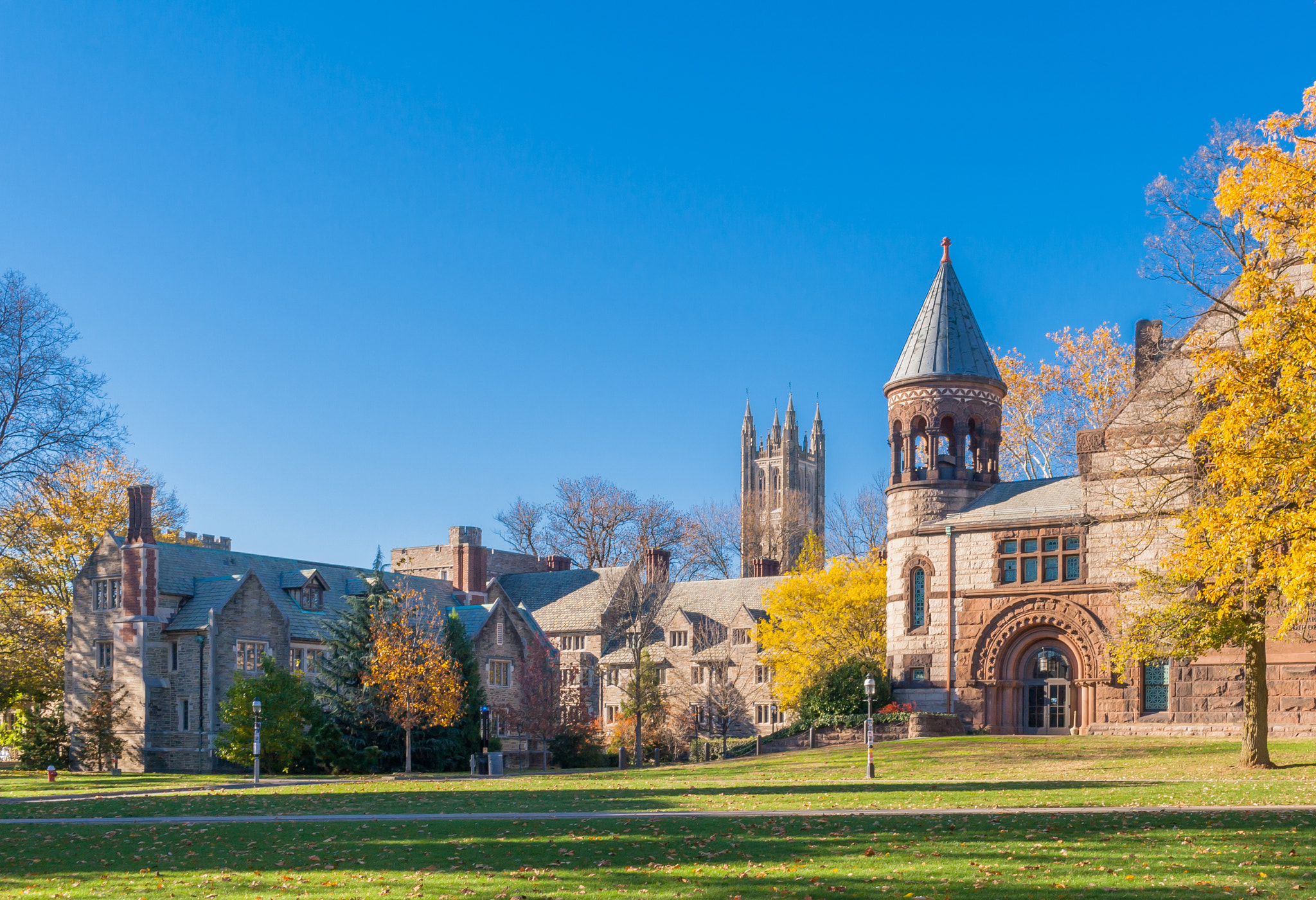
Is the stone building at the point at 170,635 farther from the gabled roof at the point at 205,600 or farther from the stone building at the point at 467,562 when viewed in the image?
the stone building at the point at 467,562

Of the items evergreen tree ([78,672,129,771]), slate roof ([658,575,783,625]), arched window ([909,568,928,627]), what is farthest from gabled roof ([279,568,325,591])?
arched window ([909,568,928,627])

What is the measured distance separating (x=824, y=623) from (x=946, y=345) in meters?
13.1

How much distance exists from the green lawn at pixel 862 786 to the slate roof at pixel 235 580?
10742mm

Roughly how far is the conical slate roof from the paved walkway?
28952 mm

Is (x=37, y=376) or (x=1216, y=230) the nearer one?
(x=1216, y=230)

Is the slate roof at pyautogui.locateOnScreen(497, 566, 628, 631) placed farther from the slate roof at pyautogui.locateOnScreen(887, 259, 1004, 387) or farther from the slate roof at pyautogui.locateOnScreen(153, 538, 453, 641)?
the slate roof at pyautogui.locateOnScreen(887, 259, 1004, 387)

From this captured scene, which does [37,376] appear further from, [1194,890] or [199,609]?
[1194,890]

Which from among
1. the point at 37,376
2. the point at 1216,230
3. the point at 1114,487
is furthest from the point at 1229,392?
the point at 37,376

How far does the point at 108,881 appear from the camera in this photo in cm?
1562

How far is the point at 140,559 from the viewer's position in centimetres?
5131

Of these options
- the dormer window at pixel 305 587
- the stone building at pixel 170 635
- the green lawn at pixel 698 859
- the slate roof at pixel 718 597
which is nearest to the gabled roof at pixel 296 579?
the dormer window at pixel 305 587

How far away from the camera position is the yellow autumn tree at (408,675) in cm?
4388

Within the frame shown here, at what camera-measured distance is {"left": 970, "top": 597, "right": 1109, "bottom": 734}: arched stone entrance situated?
44500mm

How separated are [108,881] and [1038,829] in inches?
485
